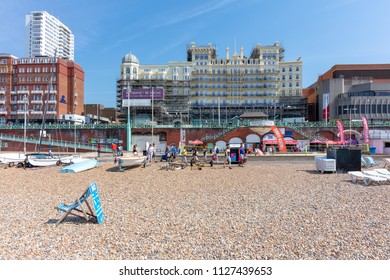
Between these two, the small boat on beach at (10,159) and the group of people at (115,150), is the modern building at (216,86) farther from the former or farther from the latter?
the small boat on beach at (10,159)

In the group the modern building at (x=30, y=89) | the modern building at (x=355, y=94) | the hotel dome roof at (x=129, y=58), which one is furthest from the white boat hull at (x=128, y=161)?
the hotel dome roof at (x=129, y=58)

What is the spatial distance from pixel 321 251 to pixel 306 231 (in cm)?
118

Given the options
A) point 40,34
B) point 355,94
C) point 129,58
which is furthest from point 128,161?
point 40,34

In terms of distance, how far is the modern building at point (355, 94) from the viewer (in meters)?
62.2

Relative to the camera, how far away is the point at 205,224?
7.38 m

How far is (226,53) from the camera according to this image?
86.4m

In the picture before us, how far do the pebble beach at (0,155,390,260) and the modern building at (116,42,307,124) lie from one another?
61.3 meters

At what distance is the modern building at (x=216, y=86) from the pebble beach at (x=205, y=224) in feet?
201

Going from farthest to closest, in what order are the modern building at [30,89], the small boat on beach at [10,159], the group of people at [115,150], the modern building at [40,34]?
1. the modern building at [40,34]
2. the modern building at [30,89]
3. the group of people at [115,150]
4. the small boat on beach at [10,159]

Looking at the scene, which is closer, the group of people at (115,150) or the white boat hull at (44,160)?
the white boat hull at (44,160)

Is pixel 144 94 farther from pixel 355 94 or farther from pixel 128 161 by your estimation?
pixel 128 161

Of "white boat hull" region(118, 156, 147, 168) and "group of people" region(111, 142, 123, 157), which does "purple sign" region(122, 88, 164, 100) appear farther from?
"white boat hull" region(118, 156, 147, 168)

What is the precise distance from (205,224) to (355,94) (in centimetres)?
6828

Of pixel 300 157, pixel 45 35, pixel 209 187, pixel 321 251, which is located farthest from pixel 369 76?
pixel 45 35
